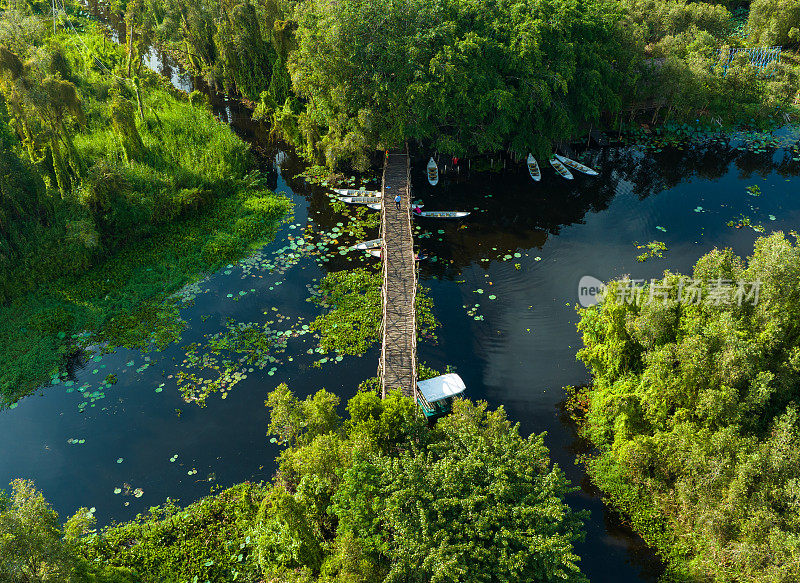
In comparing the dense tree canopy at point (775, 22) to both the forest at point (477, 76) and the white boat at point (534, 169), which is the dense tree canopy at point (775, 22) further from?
the white boat at point (534, 169)

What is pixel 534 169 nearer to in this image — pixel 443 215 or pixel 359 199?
pixel 443 215

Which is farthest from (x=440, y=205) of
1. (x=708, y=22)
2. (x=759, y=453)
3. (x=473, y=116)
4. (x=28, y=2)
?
(x=28, y=2)

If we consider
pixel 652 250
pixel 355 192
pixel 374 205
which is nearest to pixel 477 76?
pixel 374 205

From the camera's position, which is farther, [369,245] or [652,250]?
[652,250]

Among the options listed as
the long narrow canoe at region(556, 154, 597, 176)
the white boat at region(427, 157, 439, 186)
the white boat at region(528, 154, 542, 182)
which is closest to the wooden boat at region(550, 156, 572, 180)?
the long narrow canoe at region(556, 154, 597, 176)

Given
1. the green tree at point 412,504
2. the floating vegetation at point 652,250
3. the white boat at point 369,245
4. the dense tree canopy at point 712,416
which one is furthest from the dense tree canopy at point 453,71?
the green tree at point 412,504

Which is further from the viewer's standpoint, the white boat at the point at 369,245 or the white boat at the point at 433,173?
the white boat at the point at 433,173
